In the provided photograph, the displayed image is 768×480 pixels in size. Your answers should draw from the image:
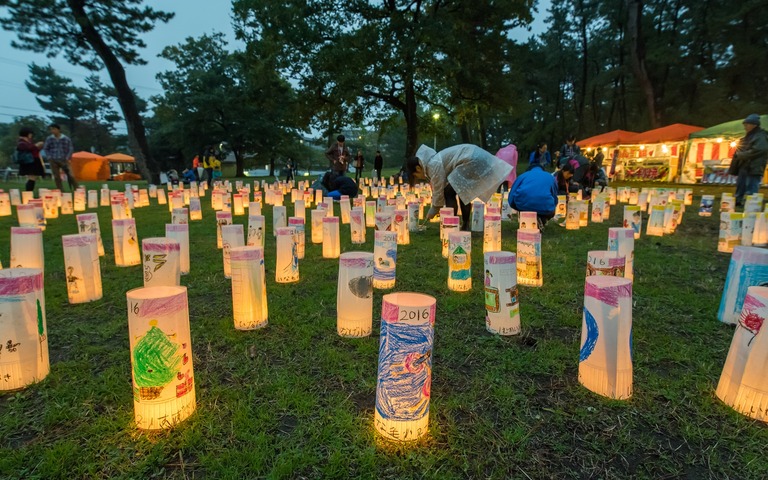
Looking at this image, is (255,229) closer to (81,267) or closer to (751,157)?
(81,267)

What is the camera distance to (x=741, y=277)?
120 inches

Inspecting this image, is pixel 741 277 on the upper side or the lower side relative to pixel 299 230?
lower

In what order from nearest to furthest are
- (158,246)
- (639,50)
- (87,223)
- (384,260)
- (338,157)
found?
(158,246) < (384,260) < (87,223) < (338,157) < (639,50)

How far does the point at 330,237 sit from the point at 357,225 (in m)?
→ 0.82

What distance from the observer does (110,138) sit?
147ft

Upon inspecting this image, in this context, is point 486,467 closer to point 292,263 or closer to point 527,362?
point 527,362

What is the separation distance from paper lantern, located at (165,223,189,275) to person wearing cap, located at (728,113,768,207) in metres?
10.9

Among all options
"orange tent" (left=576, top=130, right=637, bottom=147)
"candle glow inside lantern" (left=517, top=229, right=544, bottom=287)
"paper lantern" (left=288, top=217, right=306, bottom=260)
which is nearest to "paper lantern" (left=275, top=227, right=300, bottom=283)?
"paper lantern" (left=288, top=217, right=306, bottom=260)

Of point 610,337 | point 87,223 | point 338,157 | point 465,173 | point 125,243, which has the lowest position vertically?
point 610,337

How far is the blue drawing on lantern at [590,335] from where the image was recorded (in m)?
2.27

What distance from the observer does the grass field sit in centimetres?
177

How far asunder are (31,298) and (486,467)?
2.57 m

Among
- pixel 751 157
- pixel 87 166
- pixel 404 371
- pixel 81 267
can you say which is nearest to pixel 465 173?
pixel 404 371

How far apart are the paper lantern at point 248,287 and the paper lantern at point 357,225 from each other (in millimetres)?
3017
